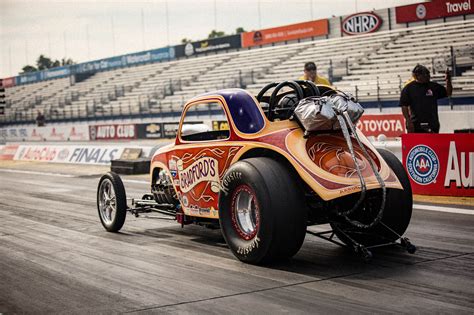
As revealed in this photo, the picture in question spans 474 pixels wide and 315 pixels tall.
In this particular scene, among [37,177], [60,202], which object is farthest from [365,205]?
[37,177]

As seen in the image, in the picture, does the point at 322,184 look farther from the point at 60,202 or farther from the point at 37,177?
the point at 37,177

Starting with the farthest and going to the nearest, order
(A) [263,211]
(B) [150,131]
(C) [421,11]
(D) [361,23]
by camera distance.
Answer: (B) [150,131] → (D) [361,23] → (C) [421,11] → (A) [263,211]

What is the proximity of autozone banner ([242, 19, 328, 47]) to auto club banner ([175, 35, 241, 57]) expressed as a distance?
1233mm

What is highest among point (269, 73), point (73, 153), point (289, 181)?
point (269, 73)

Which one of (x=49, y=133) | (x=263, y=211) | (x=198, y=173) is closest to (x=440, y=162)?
(x=198, y=173)

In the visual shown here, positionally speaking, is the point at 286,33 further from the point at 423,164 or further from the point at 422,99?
the point at 422,99

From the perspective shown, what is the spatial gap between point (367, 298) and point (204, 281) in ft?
5.25

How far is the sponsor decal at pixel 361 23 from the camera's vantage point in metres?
40.8

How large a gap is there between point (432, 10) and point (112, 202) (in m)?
31.6

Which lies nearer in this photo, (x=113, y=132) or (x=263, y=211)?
(x=263, y=211)

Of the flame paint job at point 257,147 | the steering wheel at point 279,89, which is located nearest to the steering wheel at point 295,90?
the steering wheel at point 279,89

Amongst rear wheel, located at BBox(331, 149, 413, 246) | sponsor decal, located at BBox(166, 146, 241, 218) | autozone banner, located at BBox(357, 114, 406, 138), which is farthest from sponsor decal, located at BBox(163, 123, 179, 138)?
rear wheel, located at BBox(331, 149, 413, 246)

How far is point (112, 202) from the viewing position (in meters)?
9.93

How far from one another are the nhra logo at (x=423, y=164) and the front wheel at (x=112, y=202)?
5.63m
